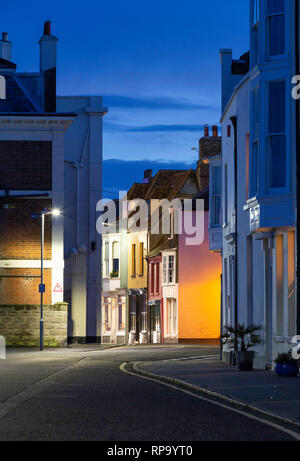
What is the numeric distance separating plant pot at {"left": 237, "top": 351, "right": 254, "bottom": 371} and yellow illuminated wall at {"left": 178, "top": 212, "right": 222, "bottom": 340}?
3171cm

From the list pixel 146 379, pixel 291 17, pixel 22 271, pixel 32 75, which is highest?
pixel 32 75

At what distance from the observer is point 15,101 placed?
5553cm

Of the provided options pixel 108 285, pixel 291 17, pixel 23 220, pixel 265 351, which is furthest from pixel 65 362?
pixel 108 285

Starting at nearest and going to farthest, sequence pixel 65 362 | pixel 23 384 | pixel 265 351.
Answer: pixel 23 384 < pixel 265 351 < pixel 65 362

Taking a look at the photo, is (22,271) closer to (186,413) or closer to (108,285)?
(108,285)

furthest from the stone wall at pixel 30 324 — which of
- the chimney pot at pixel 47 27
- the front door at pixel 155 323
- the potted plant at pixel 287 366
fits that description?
the potted plant at pixel 287 366

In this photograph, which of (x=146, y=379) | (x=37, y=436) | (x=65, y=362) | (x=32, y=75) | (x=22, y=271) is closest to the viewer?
(x=37, y=436)

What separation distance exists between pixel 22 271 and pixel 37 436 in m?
39.8

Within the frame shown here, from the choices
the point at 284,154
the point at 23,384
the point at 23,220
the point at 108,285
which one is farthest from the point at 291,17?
the point at 108,285

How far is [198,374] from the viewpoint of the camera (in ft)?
83.4

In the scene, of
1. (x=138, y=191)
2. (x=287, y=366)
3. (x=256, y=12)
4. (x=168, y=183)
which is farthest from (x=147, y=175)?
(x=287, y=366)

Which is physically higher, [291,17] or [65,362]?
[291,17]

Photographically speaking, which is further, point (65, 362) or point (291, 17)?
point (65, 362)

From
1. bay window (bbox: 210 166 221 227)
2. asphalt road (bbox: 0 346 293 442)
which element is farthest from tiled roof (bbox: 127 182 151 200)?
asphalt road (bbox: 0 346 293 442)
